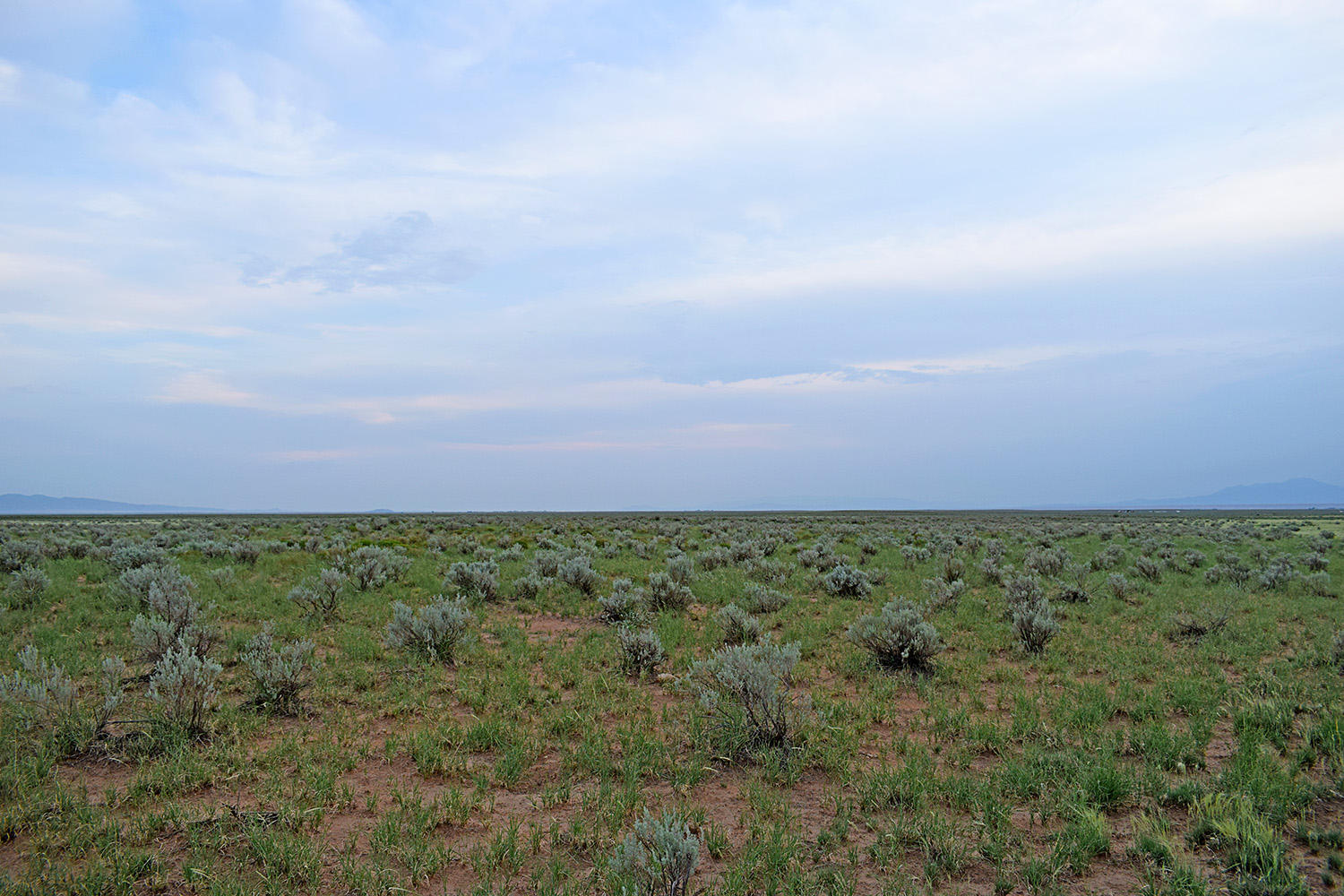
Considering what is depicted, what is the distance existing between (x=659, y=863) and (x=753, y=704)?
3.12 meters

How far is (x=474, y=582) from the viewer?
14859 mm

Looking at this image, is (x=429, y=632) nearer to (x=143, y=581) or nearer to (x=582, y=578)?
(x=582, y=578)

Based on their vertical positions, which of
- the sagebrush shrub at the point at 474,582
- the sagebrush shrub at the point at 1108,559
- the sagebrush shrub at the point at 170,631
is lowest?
the sagebrush shrub at the point at 1108,559

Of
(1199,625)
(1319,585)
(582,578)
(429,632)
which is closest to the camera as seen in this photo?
(429,632)

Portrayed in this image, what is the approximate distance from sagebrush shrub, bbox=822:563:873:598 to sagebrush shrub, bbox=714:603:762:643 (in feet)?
17.7

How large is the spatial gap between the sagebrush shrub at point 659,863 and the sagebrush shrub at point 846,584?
12.5 m

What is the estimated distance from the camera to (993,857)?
459 cm

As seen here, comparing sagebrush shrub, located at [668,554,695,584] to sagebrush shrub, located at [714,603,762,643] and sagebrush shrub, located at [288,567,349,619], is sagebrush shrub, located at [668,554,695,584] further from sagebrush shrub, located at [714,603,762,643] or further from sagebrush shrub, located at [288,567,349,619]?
sagebrush shrub, located at [288,567,349,619]

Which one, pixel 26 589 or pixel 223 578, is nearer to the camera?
pixel 26 589

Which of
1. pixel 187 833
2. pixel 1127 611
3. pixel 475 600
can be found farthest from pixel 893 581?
pixel 187 833

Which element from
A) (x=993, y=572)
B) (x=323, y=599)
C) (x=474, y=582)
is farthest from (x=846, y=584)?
(x=323, y=599)

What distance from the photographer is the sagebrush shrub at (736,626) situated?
10.8 m

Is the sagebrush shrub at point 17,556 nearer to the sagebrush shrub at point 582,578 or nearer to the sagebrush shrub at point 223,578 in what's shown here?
the sagebrush shrub at point 223,578

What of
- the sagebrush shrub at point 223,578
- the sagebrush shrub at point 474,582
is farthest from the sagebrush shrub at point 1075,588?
the sagebrush shrub at point 223,578
